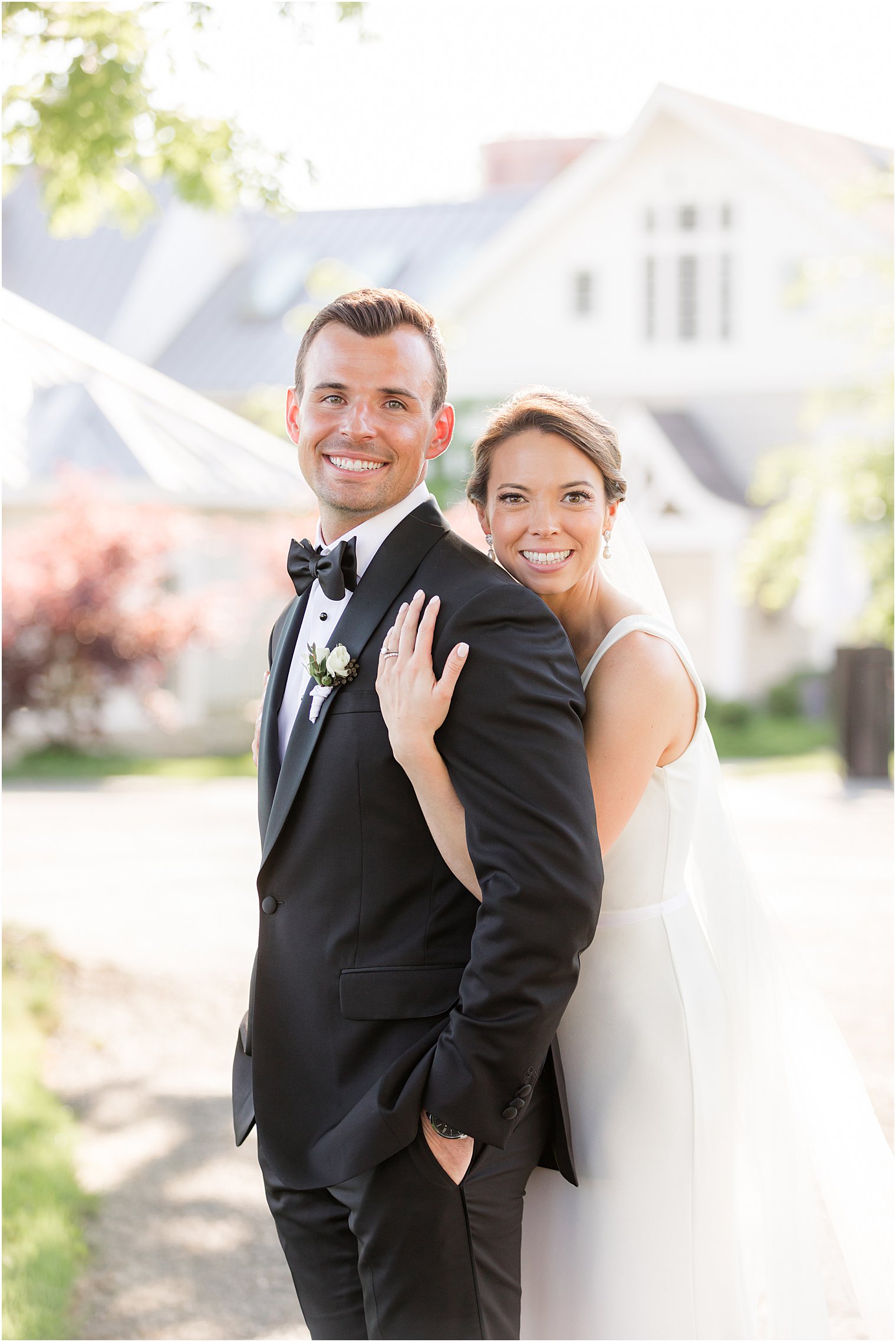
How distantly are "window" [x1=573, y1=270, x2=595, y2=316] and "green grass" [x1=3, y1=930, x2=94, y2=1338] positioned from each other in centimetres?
2072

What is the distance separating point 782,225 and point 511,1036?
950 inches

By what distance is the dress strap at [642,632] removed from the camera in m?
2.64

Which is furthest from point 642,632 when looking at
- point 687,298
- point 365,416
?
point 687,298

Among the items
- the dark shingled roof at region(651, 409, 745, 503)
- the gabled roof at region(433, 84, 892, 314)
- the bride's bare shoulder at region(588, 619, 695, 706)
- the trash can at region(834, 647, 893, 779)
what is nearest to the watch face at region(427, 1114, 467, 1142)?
the bride's bare shoulder at region(588, 619, 695, 706)

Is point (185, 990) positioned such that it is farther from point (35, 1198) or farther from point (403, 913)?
point (403, 913)

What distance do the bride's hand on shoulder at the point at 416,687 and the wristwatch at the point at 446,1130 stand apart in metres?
0.64

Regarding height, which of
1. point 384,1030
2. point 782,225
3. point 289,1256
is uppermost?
point 782,225

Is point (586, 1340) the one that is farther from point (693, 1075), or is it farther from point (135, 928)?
point (135, 928)

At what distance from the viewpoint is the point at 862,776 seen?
14.9m

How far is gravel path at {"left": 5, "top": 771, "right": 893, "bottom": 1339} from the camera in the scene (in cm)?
416

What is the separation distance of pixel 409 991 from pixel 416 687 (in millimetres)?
565

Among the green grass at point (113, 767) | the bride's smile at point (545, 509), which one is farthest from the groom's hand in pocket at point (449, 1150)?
the green grass at point (113, 767)

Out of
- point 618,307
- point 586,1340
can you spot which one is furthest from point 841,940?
point 618,307

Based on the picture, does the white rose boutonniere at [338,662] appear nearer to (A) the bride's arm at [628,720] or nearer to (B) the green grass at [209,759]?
(A) the bride's arm at [628,720]
